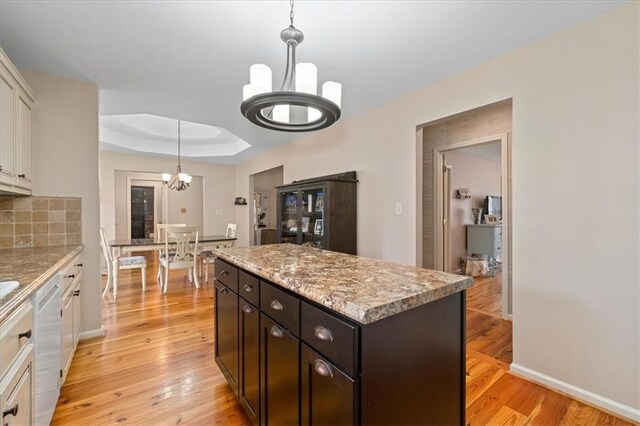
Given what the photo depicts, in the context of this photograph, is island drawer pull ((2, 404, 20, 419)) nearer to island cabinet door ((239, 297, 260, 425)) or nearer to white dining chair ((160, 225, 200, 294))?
island cabinet door ((239, 297, 260, 425))

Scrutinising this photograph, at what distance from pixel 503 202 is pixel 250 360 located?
118 inches

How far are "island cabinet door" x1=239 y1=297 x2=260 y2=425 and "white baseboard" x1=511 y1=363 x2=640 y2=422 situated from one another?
1.84m

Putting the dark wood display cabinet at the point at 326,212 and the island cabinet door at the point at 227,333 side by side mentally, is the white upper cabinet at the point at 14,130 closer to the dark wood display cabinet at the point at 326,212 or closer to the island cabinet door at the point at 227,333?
the island cabinet door at the point at 227,333

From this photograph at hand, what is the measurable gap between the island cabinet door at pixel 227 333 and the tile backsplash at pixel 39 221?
164 cm

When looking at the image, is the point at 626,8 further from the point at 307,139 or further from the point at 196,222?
the point at 196,222

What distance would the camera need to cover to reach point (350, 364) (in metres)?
0.86

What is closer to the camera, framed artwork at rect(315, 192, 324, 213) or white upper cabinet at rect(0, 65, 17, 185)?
white upper cabinet at rect(0, 65, 17, 185)

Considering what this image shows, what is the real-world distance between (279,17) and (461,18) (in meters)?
1.11

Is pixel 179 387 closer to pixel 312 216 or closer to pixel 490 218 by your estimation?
pixel 312 216

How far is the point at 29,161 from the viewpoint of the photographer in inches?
90.8

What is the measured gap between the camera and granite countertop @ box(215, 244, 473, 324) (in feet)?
2.90

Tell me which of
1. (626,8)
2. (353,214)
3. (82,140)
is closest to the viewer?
(626,8)

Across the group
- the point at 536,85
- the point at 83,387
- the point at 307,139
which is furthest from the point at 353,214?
the point at 83,387

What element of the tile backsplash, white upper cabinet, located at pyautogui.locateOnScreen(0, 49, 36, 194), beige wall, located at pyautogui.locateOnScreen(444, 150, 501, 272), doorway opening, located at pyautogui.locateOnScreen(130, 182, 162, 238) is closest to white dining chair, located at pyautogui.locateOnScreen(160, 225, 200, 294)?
the tile backsplash
